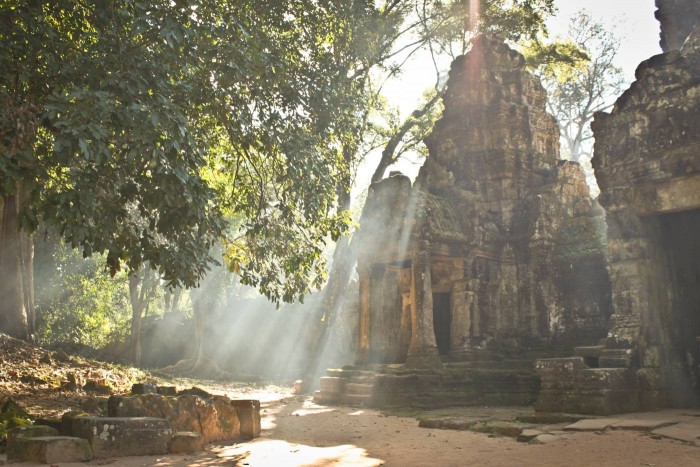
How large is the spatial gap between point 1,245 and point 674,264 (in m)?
11.6

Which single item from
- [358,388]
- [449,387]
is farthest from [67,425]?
[449,387]

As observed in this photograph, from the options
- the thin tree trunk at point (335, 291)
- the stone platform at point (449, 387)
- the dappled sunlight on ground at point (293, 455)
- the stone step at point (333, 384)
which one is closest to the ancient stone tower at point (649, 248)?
the stone platform at point (449, 387)

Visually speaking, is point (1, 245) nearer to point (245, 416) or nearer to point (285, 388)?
point (245, 416)

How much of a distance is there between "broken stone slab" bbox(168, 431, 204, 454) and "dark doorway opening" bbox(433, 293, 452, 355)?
331 inches

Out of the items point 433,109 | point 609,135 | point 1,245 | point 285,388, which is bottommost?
point 285,388

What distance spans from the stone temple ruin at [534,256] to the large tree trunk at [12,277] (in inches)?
241

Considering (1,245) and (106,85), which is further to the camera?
(1,245)

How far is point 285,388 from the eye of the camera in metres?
20.0

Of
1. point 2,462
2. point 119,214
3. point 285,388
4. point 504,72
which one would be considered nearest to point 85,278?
point 285,388

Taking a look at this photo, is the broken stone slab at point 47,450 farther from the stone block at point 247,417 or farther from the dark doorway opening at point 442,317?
the dark doorway opening at point 442,317

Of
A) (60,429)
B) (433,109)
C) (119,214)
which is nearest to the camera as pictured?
(60,429)

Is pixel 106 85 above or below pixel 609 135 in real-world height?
below

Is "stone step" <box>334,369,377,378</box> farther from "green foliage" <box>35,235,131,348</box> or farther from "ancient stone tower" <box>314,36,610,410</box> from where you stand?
"green foliage" <box>35,235,131,348</box>

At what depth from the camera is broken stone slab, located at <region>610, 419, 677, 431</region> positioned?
6.69 metres
